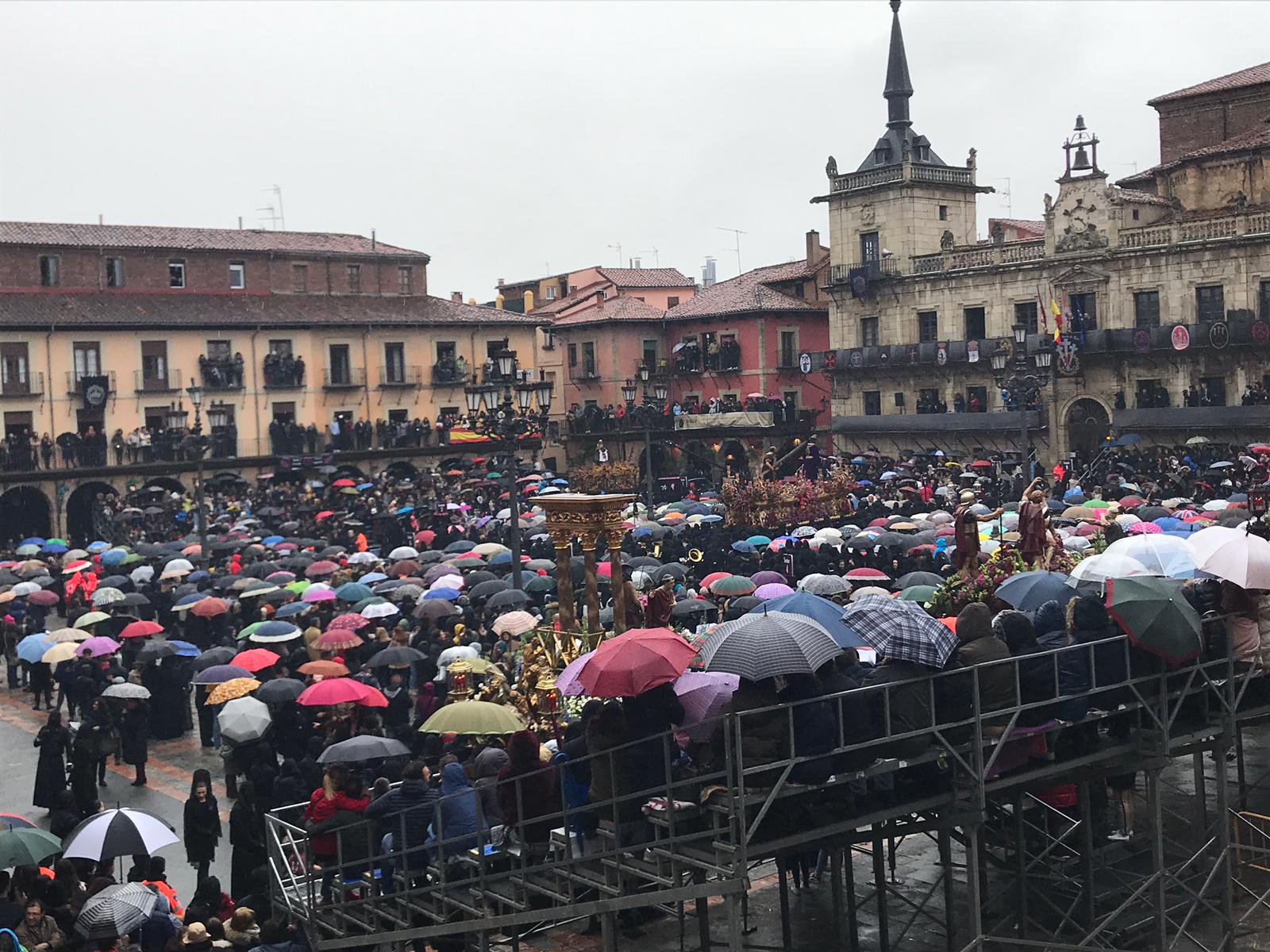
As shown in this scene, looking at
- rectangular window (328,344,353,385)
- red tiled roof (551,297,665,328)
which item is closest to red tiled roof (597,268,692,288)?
red tiled roof (551,297,665,328)

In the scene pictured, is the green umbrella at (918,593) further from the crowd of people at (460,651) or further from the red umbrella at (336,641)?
the red umbrella at (336,641)

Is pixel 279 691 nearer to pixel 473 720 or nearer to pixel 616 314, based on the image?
pixel 473 720

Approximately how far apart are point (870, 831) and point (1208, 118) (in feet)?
148

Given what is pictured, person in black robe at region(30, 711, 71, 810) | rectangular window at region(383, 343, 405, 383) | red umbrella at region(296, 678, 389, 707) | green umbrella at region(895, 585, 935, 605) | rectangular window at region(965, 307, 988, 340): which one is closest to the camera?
red umbrella at region(296, 678, 389, 707)

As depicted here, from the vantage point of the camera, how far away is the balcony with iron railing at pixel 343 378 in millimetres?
54781

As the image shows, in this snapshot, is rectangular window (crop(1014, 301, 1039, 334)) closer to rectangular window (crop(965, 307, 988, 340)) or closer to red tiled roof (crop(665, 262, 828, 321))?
rectangular window (crop(965, 307, 988, 340))

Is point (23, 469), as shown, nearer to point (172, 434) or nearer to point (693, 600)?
point (172, 434)

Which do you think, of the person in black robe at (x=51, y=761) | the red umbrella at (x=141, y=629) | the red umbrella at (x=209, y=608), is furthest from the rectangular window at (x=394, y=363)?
the person in black robe at (x=51, y=761)

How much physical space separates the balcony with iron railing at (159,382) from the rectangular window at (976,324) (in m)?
28.1

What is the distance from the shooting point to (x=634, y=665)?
393 inches

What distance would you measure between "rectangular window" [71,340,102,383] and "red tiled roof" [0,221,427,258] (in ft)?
13.5

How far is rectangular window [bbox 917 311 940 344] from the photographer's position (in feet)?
174

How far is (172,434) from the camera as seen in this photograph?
48844 millimetres

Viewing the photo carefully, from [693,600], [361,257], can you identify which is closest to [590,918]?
[693,600]
